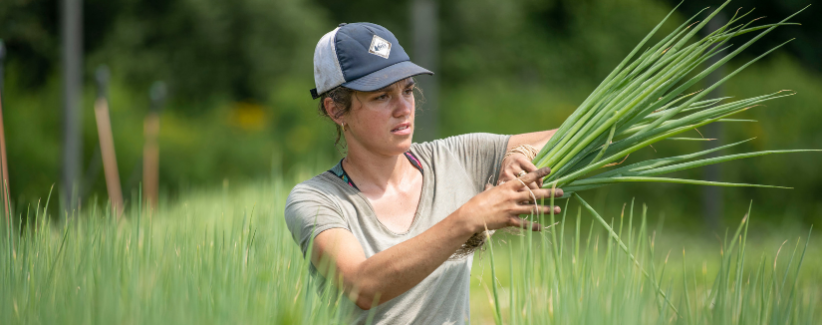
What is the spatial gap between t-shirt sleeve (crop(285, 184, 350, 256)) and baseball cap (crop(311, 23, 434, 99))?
28 cm

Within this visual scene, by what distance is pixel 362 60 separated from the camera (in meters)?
1.56

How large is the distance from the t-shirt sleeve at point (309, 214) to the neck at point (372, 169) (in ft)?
0.54

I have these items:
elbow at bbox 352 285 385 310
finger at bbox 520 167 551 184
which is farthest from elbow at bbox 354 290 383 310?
finger at bbox 520 167 551 184

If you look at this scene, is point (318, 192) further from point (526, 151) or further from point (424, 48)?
point (424, 48)

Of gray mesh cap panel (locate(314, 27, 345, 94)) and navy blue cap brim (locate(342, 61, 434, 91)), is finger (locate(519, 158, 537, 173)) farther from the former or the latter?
gray mesh cap panel (locate(314, 27, 345, 94))

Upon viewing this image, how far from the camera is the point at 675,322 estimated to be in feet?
3.92

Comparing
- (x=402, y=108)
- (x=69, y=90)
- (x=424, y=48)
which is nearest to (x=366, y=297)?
(x=402, y=108)

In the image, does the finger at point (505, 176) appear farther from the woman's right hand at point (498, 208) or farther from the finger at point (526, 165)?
the woman's right hand at point (498, 208)

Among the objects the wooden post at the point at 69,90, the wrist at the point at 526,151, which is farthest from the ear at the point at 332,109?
the wooden post at the point at 69,90

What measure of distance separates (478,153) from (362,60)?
0.47 meters

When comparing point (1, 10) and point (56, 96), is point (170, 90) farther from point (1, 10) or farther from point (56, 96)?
point (1, 10)

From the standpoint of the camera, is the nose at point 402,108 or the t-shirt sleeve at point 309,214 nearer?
the t-shirt sleeve at point 309,214

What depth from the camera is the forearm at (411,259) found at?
1250 mm

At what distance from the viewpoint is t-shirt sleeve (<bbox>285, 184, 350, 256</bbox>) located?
1.46 meters
